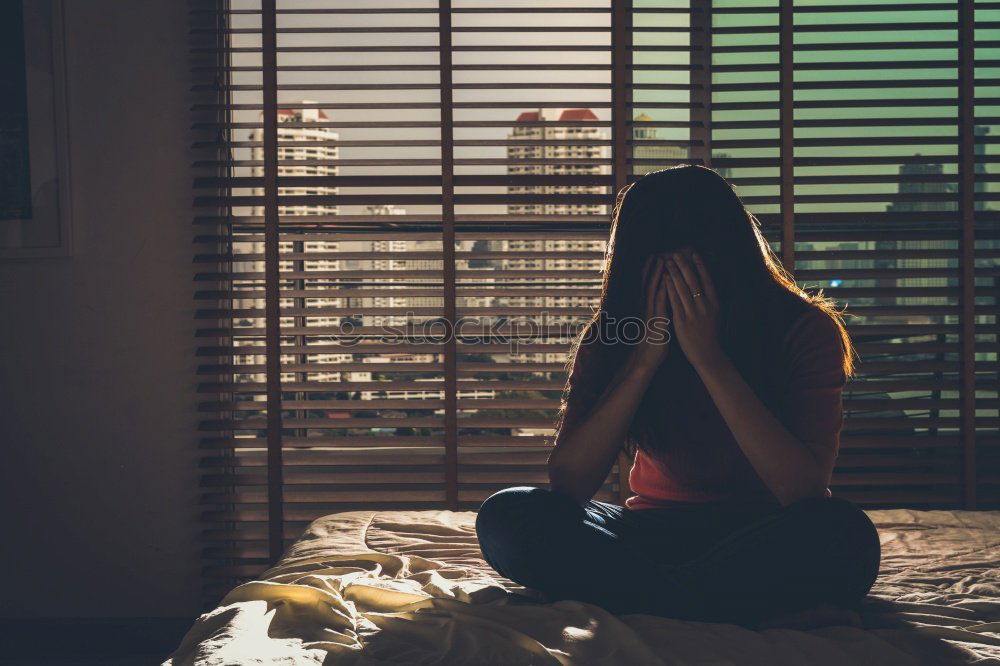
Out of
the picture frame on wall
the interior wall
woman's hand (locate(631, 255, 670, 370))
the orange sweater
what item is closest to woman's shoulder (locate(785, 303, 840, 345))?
the orange sweater

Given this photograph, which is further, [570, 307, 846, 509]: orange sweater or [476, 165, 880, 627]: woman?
[570, 307, 846, 509]: orange sweater

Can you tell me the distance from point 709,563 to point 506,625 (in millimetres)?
319

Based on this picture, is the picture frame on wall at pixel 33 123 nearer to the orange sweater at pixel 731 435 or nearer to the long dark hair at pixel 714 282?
the long dark hair at pixel 714 282

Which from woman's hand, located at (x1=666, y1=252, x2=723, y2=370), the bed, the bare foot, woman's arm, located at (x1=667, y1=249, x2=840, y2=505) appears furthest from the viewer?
woman's hand, located at (x1=666, y1=252, x2=723, y2=370)

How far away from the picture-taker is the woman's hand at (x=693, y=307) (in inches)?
55.4

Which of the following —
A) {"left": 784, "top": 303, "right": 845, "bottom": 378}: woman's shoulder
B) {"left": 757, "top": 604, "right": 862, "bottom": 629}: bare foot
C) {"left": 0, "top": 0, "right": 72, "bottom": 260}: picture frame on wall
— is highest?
{"left": 0, "top": 0, "right": 72, "bottom": 260}: picture frame on wall

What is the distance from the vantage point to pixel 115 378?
8.09 ft

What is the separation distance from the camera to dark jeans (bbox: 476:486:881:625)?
3.64ft

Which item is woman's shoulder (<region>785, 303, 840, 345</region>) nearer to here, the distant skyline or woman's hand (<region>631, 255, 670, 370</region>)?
woman's hand (<region>631, 255, 670, 370</region>)

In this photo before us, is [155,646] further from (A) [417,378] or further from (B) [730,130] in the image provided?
(B) [730,130]

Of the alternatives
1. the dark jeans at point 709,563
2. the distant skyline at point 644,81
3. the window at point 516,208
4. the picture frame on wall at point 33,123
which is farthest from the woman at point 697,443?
the picture frame on wall at point 33,123

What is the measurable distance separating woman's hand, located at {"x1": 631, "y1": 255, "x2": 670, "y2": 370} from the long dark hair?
26 mm

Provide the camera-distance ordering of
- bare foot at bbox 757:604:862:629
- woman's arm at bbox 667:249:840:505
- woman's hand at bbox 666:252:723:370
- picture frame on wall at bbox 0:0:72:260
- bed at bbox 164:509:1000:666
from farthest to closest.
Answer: picture frame on wall at bbox 0:0:72:260 → woman's hand at bbox 666:252:723:370 → woman's arm at bbox 667:249:840:505 → bare foot at bbox 757:604:862:629 → bed at bbox 164:509:1000:666

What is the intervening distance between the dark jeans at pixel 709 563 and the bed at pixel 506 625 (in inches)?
1.4
